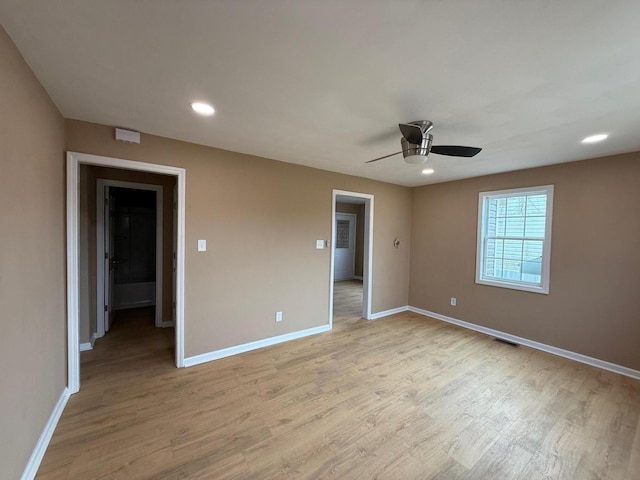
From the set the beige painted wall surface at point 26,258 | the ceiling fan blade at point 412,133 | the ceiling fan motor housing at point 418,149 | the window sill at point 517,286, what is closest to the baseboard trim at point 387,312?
the window sill at point 517,286

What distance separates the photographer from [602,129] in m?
2.25

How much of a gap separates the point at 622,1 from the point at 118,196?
247 inches

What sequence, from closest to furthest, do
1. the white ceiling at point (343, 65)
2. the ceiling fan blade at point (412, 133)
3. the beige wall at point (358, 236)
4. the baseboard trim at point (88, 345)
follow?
the white ceiling at point (343, 65)
the ceiling fan blade at point (412, 133)
the baseboard trim at point (88, 345)
the beige wall at point (358, 236)

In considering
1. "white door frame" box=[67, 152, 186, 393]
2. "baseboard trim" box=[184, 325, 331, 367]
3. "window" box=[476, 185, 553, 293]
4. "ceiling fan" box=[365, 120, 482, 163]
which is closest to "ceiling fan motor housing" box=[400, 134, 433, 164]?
"ceiling fan" box=[365, 120, 482, 163]

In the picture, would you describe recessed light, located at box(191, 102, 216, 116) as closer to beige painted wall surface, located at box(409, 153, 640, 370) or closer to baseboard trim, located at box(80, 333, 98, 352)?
baseboard trim, located at box(80, 333, 98, 352)

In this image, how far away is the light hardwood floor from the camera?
171 cm

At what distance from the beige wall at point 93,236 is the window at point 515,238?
15.4ft

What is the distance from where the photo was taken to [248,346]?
3.31m

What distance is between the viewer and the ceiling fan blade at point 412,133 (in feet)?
6.32

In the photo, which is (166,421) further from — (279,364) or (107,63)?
(107,63)

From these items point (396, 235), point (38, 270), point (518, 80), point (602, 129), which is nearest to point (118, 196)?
point (38, 270)

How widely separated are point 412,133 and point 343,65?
78cm

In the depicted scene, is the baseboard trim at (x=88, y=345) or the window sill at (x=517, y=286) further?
the window sill at (x=517, y=286)

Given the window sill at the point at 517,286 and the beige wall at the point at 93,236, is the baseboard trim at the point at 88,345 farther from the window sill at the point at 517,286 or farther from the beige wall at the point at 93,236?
the window sill at the point at 517,286
